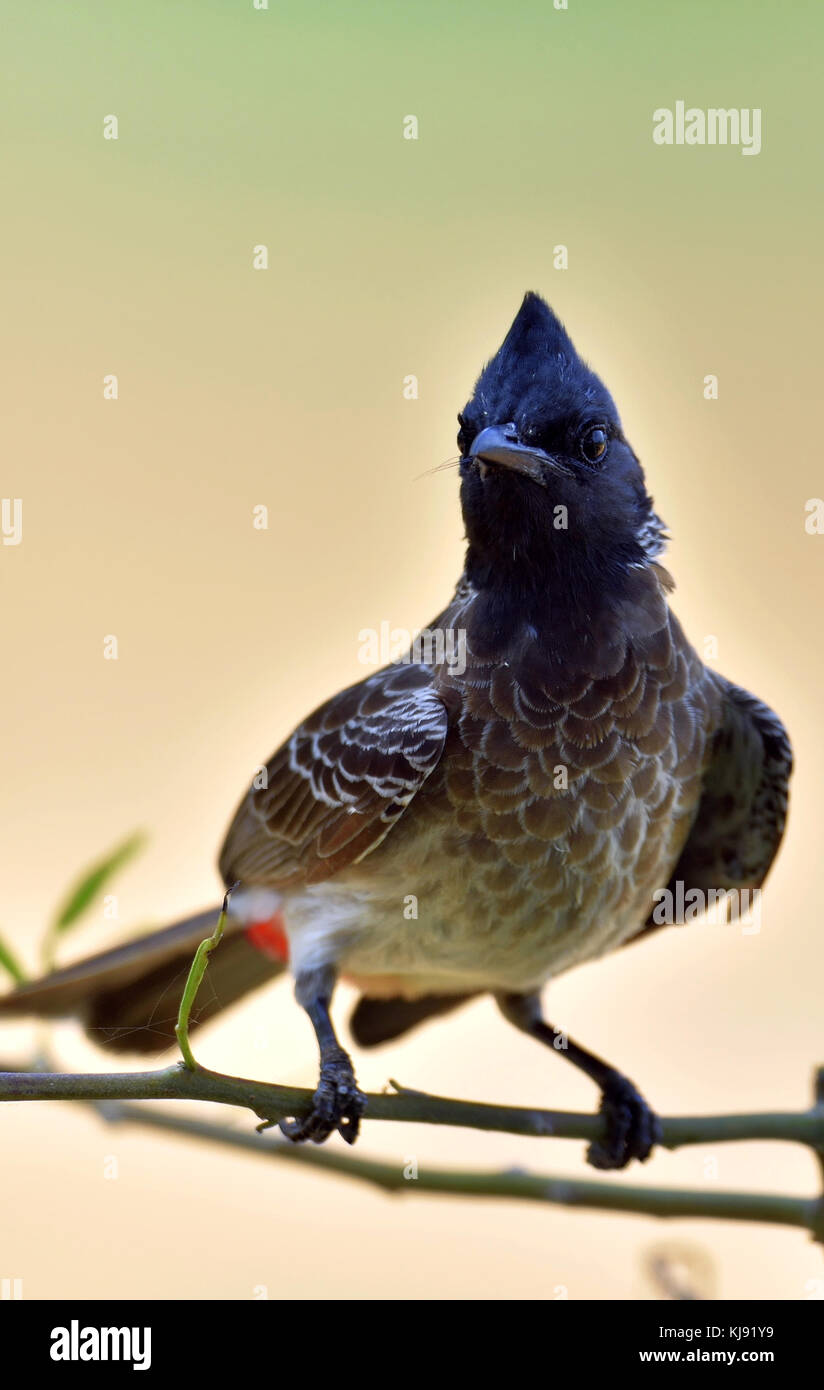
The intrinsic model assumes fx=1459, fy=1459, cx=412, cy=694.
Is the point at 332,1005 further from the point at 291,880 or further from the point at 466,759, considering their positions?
the point at 466,759

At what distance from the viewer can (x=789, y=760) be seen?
3.25 metres

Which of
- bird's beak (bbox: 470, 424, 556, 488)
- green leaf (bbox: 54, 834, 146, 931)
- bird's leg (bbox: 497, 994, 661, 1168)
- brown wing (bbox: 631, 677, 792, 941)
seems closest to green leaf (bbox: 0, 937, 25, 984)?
green leaf (bbox: 54, 834, 146, 931)

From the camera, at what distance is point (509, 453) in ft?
8.37

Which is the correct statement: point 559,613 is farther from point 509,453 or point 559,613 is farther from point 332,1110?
point 332,1110

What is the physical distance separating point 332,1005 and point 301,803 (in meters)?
0.43

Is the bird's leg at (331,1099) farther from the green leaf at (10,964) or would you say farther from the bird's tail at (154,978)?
the green leaf at (10,964)

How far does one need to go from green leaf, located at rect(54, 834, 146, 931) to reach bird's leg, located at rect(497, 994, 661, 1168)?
4.04ft

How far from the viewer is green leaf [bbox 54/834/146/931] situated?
7.86ft

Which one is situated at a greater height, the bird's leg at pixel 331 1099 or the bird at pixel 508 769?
the bird at pixel 508 769

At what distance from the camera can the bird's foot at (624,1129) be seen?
3186mm

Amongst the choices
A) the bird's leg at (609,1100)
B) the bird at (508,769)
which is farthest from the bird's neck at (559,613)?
the bird's leg at (609,1100)

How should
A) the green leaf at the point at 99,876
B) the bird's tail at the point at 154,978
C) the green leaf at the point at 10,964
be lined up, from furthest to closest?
the bird's tail at the point at 154,978
the green leaf at the point at 99,876
the green leaf at the point at 10,964

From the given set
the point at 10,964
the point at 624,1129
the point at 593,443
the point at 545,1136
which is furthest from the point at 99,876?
the point at 624,1129

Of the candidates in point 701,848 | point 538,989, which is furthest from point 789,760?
point 538,989
